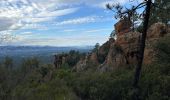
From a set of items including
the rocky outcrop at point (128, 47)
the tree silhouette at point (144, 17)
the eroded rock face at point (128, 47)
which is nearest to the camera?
A: the tree silhouette at point (144, 17)

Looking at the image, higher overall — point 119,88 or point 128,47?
point 128,47

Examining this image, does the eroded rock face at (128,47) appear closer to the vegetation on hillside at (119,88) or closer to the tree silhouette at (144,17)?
the vegetation on hillside at (119,88)

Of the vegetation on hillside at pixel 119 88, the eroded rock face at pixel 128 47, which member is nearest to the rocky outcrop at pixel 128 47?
the eroded rock face at pixel 128 47

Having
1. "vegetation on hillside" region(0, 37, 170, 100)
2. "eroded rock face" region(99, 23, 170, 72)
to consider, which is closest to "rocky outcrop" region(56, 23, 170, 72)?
"eroded rock face" region(99, 23, 170, 72)

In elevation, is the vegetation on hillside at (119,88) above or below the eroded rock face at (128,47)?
below

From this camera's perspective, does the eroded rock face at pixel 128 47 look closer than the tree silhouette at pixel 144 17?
No

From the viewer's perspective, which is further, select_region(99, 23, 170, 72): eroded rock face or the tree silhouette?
select_region(99, 23, 170, 72): eroded rock face

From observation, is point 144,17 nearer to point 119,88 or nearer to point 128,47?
point 119,88

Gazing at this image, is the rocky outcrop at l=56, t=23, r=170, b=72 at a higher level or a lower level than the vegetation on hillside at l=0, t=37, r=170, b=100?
higher

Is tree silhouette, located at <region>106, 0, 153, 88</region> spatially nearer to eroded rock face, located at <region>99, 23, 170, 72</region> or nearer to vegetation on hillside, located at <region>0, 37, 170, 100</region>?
vegetation on hillside, located at <region>0, 37, 170, 100</region>

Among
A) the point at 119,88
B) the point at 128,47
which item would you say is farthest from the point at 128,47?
the point at 119,88

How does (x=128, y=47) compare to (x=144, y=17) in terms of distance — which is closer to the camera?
(x=144, y=17)

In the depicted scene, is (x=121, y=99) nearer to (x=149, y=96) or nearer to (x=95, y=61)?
(x=149, y=96)

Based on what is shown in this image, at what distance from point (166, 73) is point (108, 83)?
335 cm
